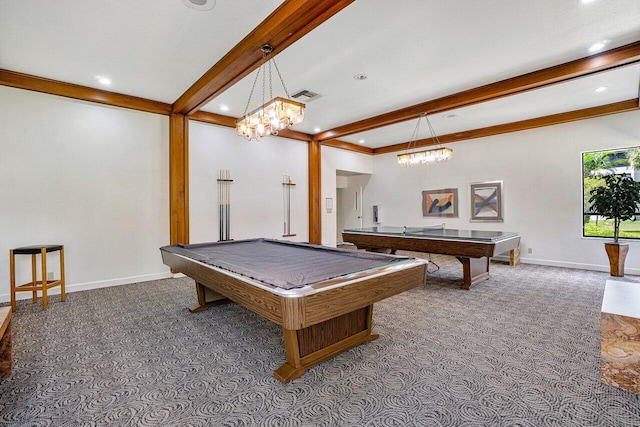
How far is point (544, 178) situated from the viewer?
19.2ft

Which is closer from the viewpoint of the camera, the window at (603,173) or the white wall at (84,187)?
the white wall at (84,187)

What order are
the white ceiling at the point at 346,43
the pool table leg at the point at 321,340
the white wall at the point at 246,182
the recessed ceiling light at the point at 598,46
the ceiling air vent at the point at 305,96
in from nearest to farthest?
the pool table leg at the point at 321,340 < the white ceiling at the point at 346,43 < the recessed ceiling light at the point at 598,46 < the ceiling air vent at the point at 305,96 < the white wall at the point at 246,182

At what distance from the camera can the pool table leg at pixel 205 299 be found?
334 centimetres

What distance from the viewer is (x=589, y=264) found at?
5.36 metres

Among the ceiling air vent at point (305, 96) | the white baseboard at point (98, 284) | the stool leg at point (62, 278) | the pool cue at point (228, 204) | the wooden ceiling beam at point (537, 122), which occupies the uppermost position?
the ceiling air vent at point (305, 96)

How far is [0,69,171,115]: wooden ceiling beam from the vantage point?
12.1ft

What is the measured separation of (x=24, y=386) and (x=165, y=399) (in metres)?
0.98

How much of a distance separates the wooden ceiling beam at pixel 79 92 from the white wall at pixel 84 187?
112mm

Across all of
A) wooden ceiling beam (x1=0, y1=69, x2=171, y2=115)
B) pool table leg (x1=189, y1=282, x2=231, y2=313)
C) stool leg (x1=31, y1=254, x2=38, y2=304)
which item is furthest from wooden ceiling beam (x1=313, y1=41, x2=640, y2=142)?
stool leg (x1=31, y1=254, x2=38, y2=304)

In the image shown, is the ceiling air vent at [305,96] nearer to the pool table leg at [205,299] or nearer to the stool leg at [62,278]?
the pool table leg at [205,299]

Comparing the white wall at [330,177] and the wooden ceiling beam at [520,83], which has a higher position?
the wooden ceiling beam at [520,83]

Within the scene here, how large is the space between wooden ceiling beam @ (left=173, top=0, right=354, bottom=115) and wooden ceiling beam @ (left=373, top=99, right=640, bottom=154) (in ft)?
17.8

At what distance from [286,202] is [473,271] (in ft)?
12.7

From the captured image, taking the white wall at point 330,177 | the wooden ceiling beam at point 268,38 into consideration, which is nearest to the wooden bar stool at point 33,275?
the wooden ceiling beam at point 268,38
